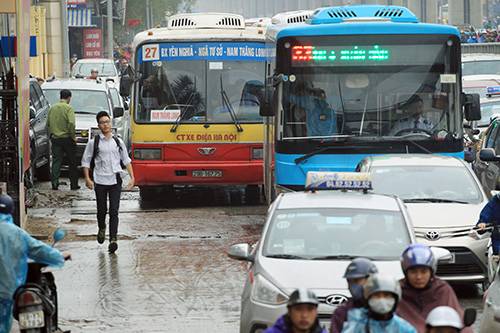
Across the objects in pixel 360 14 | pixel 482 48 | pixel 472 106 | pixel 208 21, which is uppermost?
pixel 482 48

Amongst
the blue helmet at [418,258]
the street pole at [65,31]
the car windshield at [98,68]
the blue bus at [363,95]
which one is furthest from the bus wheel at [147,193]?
the car windshield at [98,68]

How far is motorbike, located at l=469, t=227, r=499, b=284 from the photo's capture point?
9737 millimetres

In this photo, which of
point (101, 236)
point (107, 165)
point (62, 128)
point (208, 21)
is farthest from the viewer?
point (62, 128)

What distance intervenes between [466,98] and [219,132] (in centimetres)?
494

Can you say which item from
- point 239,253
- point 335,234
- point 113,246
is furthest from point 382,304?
point 113,246

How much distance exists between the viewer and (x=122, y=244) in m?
13.8

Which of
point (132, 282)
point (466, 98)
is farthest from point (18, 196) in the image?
point (466, 98)

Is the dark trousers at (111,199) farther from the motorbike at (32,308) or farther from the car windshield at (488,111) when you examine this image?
the car windshield at (488,111)

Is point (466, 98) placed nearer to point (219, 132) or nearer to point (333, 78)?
point (333, 78)

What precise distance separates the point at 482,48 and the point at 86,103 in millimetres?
34233

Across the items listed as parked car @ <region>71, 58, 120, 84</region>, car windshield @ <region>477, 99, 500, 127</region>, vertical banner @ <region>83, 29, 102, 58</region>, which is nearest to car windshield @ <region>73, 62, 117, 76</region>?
parked car @ <region>71, 58, 120, 84</region>

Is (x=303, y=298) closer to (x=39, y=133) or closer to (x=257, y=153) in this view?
(x=257, y=153)

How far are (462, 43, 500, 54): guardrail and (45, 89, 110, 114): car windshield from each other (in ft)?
106

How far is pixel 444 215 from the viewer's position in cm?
1082
